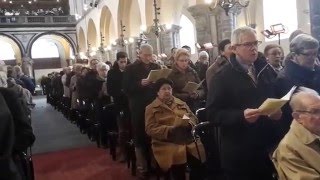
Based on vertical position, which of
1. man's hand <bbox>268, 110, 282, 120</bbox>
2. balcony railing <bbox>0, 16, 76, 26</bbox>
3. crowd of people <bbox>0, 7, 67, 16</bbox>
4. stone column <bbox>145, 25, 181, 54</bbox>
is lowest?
man's hand <bbox>268, 110, 282, 120</bbox>

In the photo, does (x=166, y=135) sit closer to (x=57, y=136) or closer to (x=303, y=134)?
(x=303, y=134)

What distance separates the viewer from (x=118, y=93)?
6.74m

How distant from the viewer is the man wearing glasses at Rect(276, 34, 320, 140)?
3.46m

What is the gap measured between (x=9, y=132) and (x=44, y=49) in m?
38.9

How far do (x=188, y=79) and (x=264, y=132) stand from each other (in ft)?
8.31

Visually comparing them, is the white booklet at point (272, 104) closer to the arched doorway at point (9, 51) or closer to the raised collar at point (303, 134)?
the raised collar at point (303, 134)

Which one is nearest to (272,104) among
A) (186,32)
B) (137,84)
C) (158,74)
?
(158,74)

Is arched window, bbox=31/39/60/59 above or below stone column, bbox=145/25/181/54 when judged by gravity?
above

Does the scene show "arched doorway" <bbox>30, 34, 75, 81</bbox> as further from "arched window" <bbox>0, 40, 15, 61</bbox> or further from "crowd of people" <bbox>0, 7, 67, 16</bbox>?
"crowd of people" <bbox>0, 7, 67, 16</bbox>

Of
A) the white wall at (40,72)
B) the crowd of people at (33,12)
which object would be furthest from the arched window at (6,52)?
the crowd of people at (33,12)

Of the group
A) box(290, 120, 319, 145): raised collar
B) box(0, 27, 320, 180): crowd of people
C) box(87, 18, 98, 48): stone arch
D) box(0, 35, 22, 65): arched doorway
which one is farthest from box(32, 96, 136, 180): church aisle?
box(0, 35, 22, 65): arched doorway

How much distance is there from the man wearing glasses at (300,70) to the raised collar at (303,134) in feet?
2.35

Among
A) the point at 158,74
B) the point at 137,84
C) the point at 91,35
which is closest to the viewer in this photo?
the point at 158,74

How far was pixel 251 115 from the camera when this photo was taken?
298 cm
